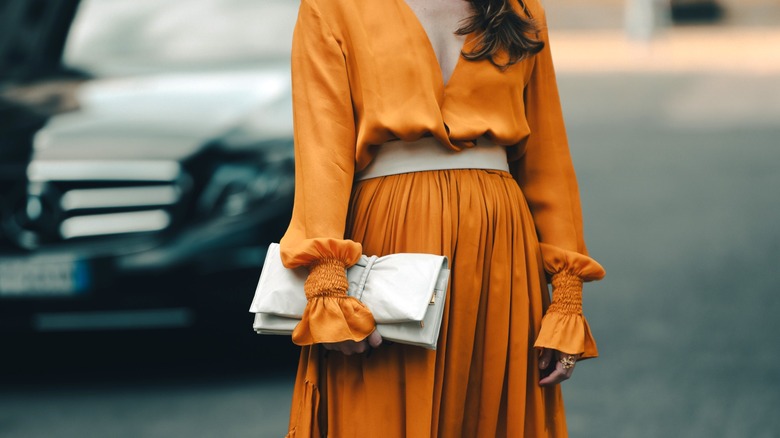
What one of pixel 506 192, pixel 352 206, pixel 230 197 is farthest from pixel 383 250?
pixel 230 197

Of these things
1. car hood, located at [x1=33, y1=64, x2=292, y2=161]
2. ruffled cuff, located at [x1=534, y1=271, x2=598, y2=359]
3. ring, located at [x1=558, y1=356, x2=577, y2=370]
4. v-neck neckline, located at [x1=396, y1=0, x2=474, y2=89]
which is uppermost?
v-neck neckline, located at [x1=396, y1=0, x2=474, y2=89]

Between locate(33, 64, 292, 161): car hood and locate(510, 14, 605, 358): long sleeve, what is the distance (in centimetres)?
254

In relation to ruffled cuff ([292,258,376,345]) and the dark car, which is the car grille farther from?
ruffled cuff ([292,258,376,345])

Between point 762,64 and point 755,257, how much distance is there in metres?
11.8

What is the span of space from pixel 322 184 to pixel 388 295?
280 millimetres

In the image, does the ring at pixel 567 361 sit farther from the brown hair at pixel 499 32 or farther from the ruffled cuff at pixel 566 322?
the brown hair at pixel 499 32

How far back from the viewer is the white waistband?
2.86 m

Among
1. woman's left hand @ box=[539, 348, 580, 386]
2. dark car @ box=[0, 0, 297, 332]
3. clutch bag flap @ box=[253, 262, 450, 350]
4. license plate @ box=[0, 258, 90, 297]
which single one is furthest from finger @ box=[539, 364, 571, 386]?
license plate @ box=[0, 258, 90, 297]

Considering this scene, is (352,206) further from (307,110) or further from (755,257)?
(755,257)

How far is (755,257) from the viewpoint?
25.7ft

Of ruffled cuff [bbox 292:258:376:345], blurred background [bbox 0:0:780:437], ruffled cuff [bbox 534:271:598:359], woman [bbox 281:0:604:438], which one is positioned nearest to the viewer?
ruffled cuff [bbox 292:258:376:345]

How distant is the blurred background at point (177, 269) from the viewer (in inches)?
210

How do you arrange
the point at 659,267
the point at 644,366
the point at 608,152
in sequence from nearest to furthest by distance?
the point at 644,366, the point at 659,267, the point at 608,152

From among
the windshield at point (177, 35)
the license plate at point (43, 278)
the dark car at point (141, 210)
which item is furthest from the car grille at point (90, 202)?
the windshield at point (177, 35)
